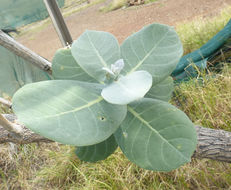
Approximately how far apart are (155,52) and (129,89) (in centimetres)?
9

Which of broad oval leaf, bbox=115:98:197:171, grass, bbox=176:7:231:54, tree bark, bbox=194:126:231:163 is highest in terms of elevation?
broad oval leaf, bbox=115:98:197:171

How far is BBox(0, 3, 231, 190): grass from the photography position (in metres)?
1.10

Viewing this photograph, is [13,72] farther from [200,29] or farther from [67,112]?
[200,29]

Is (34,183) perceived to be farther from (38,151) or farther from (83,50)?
(83,50)

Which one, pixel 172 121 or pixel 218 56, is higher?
pixel 172 121

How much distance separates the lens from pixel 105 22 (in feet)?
5.86

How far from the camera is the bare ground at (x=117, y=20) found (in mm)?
1622

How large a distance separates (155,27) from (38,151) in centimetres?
162

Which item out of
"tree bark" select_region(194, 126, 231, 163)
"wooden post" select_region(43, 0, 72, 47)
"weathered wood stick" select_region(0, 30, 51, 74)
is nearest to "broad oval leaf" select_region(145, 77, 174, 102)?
"tree bark" select_region(194, 126, 231, 163)

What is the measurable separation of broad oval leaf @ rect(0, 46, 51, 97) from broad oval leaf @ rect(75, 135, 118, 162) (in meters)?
1.26

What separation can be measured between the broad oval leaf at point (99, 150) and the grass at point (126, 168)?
86 centimetres

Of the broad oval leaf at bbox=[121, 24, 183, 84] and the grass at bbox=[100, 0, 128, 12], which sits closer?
the broad oval leaf at bbox=[121, 24, 183, 84]

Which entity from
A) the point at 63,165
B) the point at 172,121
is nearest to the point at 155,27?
the point at 172,121

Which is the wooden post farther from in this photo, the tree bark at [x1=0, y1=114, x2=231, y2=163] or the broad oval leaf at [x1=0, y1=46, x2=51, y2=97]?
the tree bark at [x1=0, y1=114, x2=231, y2=163]
